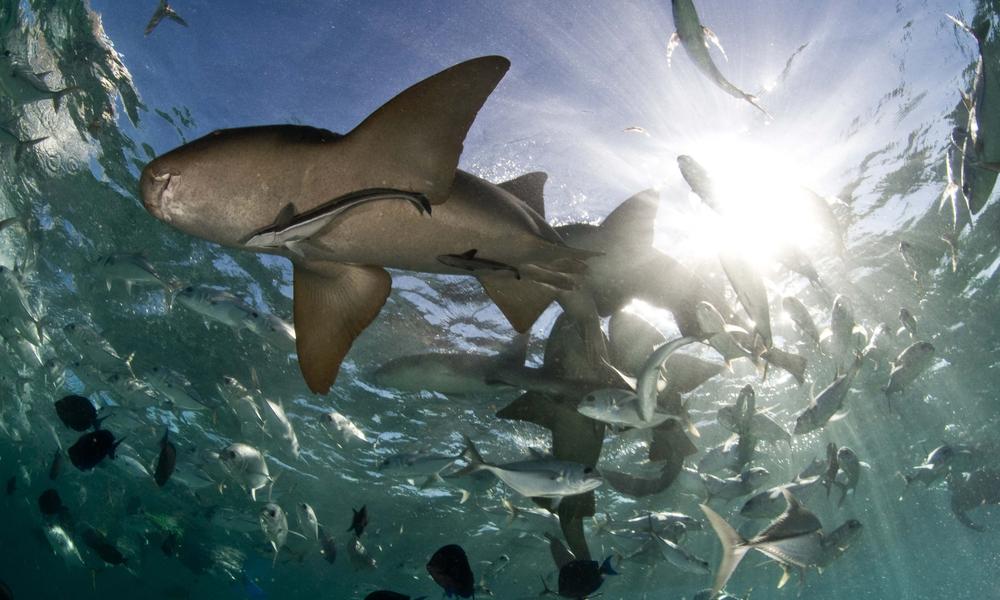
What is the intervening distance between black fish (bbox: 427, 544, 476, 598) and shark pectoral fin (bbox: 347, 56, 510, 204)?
441 cm

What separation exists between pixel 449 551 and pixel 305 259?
4009 mm

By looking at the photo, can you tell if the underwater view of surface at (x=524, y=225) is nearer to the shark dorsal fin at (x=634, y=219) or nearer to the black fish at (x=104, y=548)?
the shark dorsal fin at (x=634, y=219)

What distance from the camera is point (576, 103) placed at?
821 cm

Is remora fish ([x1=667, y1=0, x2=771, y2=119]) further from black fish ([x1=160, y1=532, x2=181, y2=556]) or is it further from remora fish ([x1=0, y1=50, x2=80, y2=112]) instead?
black fish ([x1=160, y1=532, x2=181, y2=556])

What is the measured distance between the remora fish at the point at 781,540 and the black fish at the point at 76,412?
8.63m

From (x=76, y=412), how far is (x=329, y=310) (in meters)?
6.37

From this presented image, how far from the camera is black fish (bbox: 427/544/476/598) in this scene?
549 centimetres

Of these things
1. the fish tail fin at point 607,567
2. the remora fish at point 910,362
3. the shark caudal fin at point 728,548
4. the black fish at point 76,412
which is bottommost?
the black fish at point 76,412

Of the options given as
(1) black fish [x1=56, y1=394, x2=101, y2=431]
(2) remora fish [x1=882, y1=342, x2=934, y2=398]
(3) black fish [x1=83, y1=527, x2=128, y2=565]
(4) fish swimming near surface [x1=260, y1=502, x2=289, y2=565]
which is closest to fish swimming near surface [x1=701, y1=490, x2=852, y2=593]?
(2) remora fish [x1=882, y1=342, x2=934, y2=398]

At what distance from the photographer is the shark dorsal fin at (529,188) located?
4184mm

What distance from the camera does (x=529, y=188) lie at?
4219mm

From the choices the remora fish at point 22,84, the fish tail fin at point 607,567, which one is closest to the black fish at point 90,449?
the remora fish at point 22,84

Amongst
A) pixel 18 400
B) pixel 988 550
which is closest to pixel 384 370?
pixel 18 400

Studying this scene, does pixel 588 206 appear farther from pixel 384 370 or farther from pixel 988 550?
pixel 988 550
